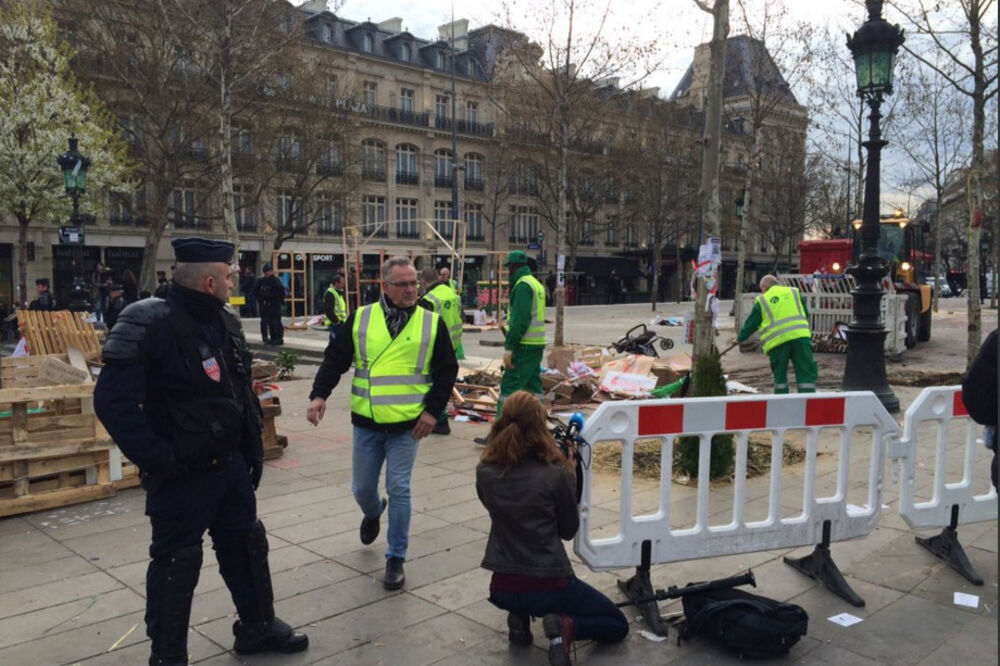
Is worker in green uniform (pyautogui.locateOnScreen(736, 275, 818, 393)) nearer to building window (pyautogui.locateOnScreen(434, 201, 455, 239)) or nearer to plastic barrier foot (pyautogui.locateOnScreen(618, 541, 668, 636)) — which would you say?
plastic barrier foot (pyautogui.locateOnScreen(618, 541, 668, 636))

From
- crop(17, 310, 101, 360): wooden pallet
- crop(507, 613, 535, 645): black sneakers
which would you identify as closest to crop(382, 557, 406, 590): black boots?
crop(507, 613, 535, 645): black sneakers

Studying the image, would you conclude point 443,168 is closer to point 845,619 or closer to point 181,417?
point 845,619

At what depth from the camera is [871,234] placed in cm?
930

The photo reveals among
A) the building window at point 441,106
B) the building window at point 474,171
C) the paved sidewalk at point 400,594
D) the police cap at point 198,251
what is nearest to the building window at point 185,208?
the building window at point 441,106

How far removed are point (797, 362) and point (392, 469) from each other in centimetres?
644

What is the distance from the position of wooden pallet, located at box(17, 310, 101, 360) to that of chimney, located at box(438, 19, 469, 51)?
46.1 metres

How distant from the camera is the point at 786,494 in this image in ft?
20.1

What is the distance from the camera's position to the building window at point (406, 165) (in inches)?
1991

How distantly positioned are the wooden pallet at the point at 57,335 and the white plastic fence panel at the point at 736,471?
8.34 m

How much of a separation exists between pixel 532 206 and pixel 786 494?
50992 mm

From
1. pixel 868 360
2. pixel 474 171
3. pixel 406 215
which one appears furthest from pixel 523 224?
pixel 868 360

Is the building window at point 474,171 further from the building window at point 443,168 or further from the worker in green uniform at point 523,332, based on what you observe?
the worker in green uniform at point 523,332

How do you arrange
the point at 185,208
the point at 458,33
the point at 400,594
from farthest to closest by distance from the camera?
1. the point at 458,33
2. the point at 185,208
3. the point at 400,594

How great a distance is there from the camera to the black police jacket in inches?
121
